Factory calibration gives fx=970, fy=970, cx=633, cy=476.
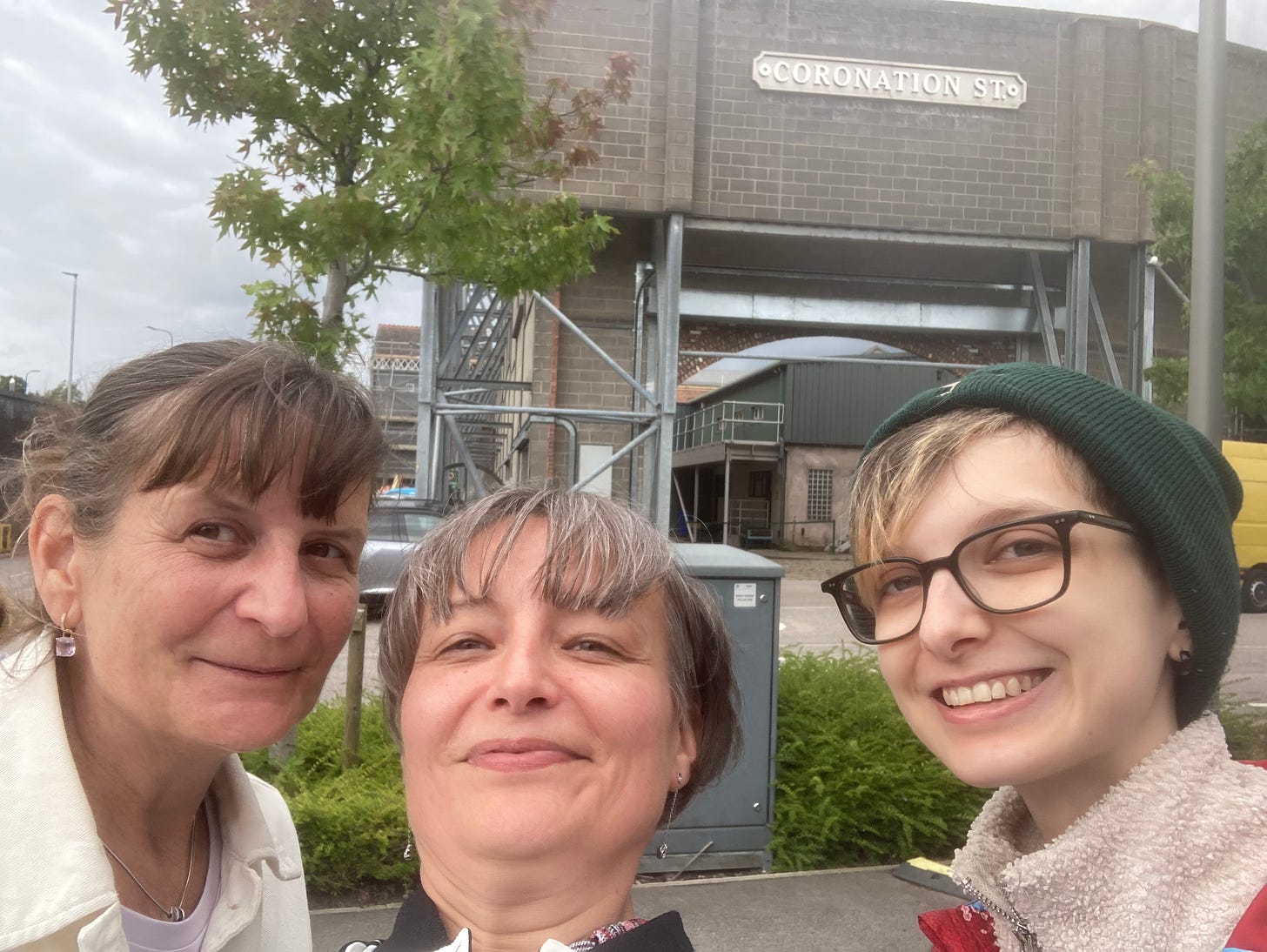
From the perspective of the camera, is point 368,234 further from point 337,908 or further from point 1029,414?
point 1029,414

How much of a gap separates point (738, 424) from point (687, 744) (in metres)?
31.8

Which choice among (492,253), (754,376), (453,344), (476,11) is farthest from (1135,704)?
(754,376)

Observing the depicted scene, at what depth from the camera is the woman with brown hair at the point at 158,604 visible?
4.85ft

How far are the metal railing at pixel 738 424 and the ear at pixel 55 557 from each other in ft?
100

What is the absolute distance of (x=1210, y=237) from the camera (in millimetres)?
4355

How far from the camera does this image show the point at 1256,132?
23.2 feet

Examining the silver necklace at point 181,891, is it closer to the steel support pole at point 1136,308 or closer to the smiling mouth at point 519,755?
the smiling mouth at point 519,755

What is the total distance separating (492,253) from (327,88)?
118 cm

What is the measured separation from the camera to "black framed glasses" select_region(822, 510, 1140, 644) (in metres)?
Answer: 1.24

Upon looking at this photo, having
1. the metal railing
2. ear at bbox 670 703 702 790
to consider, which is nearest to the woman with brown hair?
ear at bbox 670 703 702 790

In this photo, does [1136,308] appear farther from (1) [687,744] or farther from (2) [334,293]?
(1) [687,744]

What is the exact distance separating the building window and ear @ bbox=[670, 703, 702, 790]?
31032 millimetres

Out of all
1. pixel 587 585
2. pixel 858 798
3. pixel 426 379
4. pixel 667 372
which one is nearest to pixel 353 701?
pixel 858 798

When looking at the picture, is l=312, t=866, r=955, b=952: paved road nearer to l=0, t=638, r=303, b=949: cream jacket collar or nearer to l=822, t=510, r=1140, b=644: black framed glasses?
l=0, t=638, r=303, b=949: cream jacket collar
